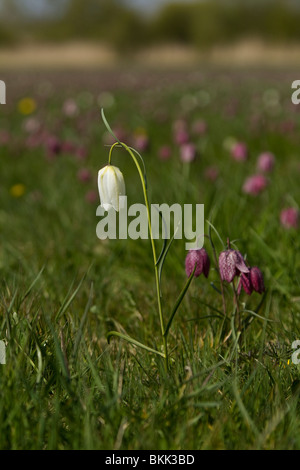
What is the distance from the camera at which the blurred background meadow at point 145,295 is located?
161 centimetres

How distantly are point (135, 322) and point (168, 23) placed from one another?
77.1 metres

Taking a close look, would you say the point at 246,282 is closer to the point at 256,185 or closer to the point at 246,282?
the point at 246,282

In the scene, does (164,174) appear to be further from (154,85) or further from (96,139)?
(154,85)

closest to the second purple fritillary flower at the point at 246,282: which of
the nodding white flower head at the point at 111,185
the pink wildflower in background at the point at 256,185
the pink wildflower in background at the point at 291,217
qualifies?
the nodding white flower head at the point at 111,185

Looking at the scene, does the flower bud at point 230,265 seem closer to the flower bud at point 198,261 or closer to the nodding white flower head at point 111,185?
the flower bud at point 198,261

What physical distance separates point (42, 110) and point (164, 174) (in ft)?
15.5

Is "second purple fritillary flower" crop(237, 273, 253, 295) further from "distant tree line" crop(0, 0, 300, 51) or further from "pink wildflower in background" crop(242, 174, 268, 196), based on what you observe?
"distant tree line" crop(0, 0, 300, 51)

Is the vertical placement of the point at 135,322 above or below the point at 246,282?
below

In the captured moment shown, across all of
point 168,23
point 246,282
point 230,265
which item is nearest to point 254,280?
point 246,282

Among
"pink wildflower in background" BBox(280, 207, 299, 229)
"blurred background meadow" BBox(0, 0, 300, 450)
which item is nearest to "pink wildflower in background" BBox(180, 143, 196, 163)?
"blurred background meadow" BBox(0, 0, 300, 450)

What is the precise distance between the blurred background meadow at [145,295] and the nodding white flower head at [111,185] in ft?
0.60

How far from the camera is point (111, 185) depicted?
1630mm

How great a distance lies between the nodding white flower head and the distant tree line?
54787mm

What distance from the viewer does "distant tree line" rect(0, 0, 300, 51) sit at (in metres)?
61.6
